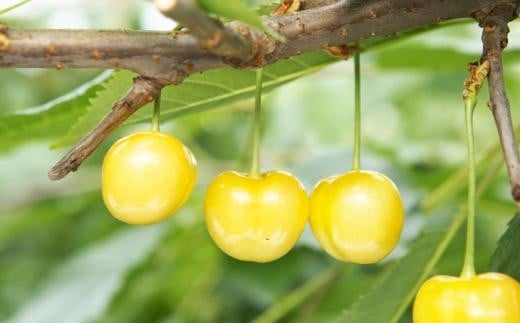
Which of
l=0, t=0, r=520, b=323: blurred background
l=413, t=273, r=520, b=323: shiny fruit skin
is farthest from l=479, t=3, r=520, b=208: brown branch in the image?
l=0, t=0, r=520, b=323: blurred background

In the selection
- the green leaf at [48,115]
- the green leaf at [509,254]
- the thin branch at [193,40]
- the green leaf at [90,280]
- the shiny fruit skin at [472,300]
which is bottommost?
the green leaf at [90,280]

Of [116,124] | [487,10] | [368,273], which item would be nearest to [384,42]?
[487,10]

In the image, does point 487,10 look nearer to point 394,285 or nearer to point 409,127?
point 394,285

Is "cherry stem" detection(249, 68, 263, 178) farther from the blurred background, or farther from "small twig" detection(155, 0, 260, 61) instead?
the blurred background

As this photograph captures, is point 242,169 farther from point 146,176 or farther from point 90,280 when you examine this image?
point 146,176

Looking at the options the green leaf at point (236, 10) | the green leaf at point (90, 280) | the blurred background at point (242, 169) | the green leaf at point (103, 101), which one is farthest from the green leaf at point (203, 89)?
the green leaf at point (90, 280)

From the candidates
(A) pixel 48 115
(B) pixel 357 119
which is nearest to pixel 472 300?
(B) pixel 357 119

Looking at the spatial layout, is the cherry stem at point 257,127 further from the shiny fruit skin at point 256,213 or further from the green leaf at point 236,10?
the green leaf at point 236,10

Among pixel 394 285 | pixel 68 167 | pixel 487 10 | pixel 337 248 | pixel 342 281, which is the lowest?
pixel 342 281
